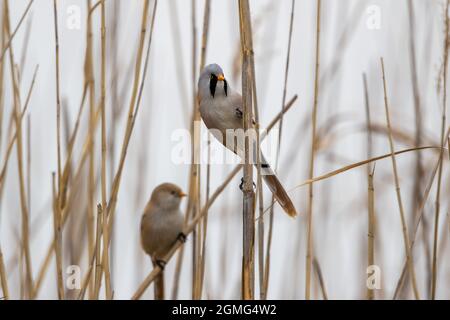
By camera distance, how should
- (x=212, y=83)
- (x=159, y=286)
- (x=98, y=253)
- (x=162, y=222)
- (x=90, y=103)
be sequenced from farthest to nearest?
1. (x=162, y=222)
2. (x=159, y=286)
3. (x=212, y=83)
4. (x=90, y=103)
5. (x=98, y=253)

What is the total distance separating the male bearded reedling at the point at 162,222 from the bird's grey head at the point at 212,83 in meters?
1.31

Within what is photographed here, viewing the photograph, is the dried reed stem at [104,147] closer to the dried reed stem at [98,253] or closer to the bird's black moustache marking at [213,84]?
the dried reed stem at [98,253]

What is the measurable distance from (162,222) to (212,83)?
4.89ft

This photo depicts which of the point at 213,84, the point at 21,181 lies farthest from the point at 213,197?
the point at 21,181

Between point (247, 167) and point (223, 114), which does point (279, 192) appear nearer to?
point (223, 114)

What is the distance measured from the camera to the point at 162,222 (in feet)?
11.6

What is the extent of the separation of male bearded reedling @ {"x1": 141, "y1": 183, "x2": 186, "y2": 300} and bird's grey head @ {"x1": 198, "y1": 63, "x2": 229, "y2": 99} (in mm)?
1309

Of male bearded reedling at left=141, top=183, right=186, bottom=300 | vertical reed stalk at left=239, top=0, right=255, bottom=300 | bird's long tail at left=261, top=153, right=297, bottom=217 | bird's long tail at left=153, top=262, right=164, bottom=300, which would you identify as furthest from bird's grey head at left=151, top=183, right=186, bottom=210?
vertical reed stalk at left=239, top=0, right=255, bottom=300

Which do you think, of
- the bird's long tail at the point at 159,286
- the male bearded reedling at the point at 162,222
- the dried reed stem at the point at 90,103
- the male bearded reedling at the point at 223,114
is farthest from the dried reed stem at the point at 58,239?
the male bearded reedling at the point at 162,222

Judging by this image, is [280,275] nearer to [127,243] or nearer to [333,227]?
[333,227]
